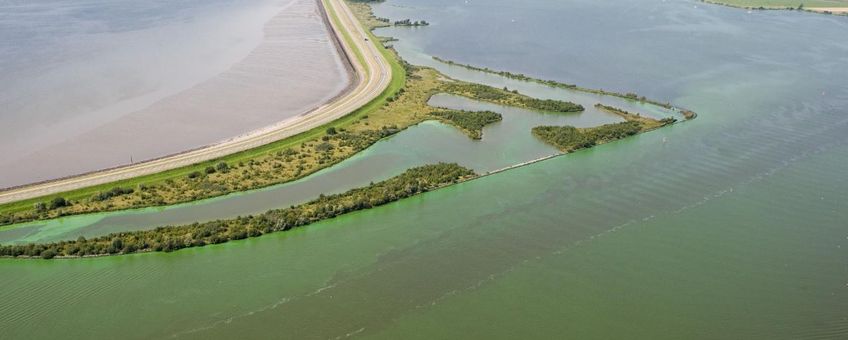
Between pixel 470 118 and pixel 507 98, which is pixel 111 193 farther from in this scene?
pixel 507 98

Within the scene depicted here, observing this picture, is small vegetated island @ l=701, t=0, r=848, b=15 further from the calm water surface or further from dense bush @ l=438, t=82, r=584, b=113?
dense bush @ l=438, t=82, r=584, b=113

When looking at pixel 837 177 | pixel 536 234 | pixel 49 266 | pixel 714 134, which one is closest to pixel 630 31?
pixel 714 134

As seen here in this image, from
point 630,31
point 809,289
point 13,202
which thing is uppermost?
point 630,31

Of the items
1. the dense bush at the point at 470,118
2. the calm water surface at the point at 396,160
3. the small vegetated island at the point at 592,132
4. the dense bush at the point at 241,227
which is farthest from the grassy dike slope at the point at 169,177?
the small vegetated island at the point at 592,132

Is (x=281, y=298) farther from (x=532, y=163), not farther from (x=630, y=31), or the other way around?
(x=630, y=31)

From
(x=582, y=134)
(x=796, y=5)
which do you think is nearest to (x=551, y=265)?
(x=582, y=134)

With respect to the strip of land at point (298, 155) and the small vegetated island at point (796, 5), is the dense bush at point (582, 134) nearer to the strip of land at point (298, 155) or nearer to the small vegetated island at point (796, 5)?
the strip of land at point (298, 155)

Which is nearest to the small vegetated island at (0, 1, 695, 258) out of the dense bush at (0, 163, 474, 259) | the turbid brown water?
the dense bush at (0, 163, 474, 259)
